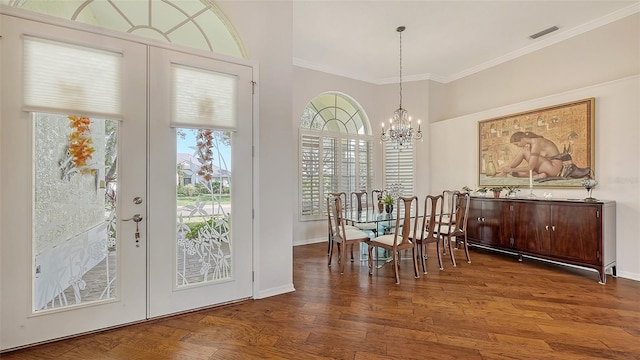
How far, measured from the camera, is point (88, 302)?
7.58 ft

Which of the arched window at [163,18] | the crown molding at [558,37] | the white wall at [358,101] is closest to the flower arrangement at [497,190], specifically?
the white wall at [358,101]

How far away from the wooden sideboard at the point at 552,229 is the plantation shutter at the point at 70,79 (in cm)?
507

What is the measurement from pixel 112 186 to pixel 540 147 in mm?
5570

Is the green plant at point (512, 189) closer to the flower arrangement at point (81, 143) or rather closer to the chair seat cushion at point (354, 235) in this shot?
the chair seat cushion at point (354, 235)

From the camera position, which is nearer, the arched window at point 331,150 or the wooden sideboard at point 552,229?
the wooden sideboard at point 552,229

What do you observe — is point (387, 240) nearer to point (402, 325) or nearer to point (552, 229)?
point (402, 325)

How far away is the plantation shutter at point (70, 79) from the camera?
2.10 metres

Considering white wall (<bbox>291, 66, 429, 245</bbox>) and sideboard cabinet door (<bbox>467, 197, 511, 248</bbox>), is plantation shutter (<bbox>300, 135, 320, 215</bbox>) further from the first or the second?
sideboard cabinet door (<bbox>467, 197, 511, 248</bbox>)

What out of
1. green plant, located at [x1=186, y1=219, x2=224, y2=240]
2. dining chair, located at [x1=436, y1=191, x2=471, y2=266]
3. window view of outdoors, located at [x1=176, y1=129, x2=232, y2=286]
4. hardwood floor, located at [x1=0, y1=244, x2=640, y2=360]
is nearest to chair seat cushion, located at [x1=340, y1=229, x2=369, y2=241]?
hardwood floor, located at [x1=0, y1=244, x2=640, y2=360]

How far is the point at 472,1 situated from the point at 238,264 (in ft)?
13.9

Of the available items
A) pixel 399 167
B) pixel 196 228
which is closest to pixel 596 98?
pixel 399 167

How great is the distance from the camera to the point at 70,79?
7.22 feet

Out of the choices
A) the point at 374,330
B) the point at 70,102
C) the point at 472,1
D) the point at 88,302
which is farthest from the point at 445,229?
the point at 70,102

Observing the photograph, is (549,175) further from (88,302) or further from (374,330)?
(88,302)
